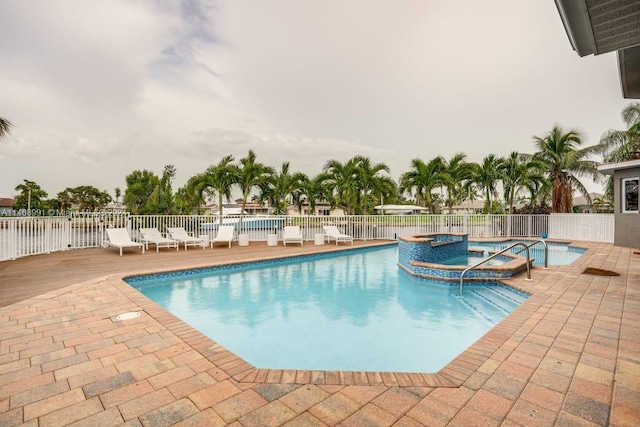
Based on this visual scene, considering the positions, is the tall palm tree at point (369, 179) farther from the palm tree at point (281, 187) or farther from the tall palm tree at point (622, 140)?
the tall palm tree at point (622, 140)

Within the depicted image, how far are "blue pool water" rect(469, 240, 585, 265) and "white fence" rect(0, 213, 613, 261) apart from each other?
1.97m

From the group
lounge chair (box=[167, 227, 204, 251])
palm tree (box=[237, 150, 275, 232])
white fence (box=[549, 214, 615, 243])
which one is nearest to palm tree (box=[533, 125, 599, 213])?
white fence (box=[549, 214, 615, 243])

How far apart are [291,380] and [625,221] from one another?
14.8 m

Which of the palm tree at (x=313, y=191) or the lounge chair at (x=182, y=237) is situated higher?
the palm tree at (x=313, y=191)

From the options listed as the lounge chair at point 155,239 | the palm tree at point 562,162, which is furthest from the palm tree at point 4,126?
the palm tree at point 562,162

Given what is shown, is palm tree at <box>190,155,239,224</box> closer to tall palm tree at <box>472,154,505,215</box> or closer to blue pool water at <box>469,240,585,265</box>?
blue pool water at <box>469,240,585,265</box>

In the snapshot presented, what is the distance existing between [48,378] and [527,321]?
4779 millimetres

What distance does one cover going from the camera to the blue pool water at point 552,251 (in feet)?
33.8

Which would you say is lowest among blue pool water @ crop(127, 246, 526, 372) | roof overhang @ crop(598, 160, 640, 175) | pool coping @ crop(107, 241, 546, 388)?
blue pool water @ crop(127, 246, 526, 372)

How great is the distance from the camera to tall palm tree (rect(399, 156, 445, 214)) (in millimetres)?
17516

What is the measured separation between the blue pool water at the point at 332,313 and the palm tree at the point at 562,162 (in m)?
Answer: 13.8

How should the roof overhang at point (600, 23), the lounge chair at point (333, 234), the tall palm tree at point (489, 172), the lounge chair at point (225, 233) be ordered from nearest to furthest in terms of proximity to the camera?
the roof overhang at point (600, 23)
the lounge chair at point (225, 233)
the lounge chair at point (333, 234)
the tall palm tree at point (489, 172)

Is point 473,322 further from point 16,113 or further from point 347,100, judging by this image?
point 16,113

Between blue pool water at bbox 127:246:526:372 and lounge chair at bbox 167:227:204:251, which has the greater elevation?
lounge chair at bbox 167:227:204:251
